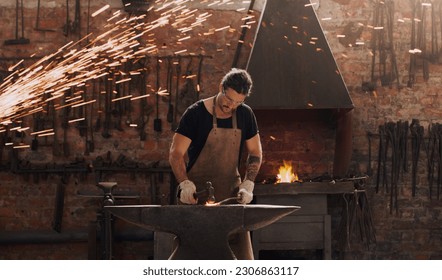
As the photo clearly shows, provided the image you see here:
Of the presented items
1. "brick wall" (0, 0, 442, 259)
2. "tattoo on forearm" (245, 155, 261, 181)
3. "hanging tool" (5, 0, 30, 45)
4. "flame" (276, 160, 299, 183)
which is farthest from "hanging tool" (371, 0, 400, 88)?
"hanging tool" (5, 0, 30, 45)

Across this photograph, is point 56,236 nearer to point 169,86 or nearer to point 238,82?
point 169,86

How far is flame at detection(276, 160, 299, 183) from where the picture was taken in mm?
6309

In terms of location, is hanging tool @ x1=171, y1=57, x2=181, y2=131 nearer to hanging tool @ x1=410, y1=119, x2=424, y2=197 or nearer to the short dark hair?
hanging tool @ x1=410, y1=119, x2=424, y2=197

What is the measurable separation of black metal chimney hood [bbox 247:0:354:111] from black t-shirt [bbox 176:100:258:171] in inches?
76.0

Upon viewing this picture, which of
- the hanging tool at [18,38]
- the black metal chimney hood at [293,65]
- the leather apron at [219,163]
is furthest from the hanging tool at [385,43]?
the hanging tool at [18,38]

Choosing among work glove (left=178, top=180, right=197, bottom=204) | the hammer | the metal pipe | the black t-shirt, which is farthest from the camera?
the metal pipe

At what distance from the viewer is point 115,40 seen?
7078mm

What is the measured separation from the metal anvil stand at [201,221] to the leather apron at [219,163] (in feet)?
2.00

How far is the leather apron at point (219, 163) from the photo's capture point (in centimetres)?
425

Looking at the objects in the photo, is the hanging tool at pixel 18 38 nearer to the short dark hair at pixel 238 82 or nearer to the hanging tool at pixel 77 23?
the hanging tool at pixel 77 23

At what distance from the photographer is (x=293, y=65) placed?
21.0ft

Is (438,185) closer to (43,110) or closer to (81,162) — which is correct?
(81,162)

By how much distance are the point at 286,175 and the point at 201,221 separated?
2947 mm

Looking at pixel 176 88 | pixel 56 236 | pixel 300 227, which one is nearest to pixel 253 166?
pixel 300 227
